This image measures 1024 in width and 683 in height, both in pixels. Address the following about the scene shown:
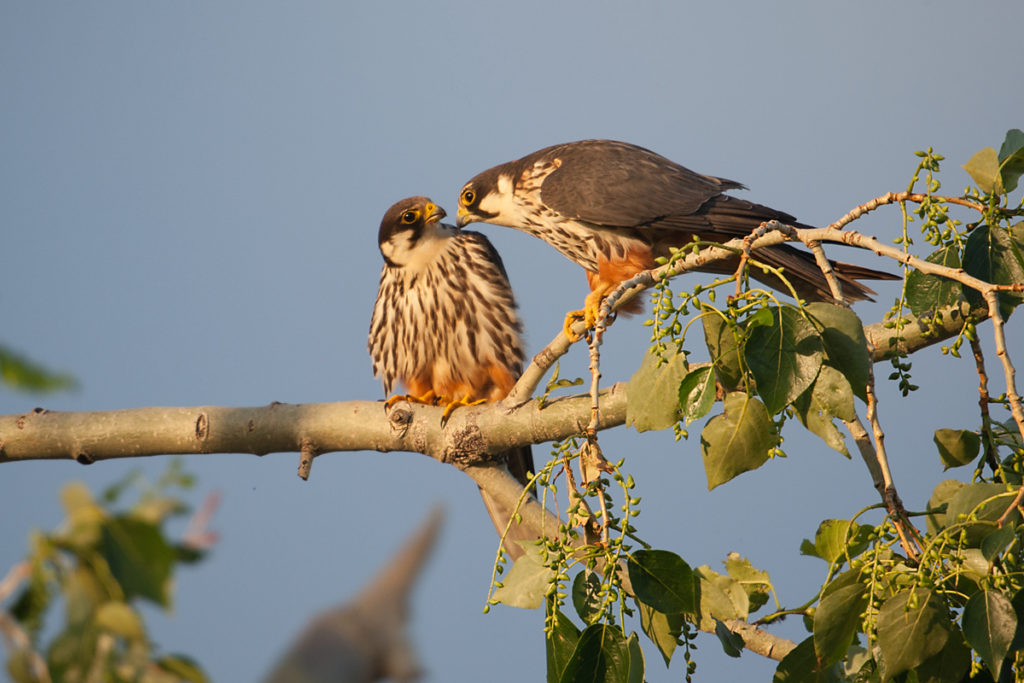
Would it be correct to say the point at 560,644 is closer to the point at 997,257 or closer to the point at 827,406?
the point at 827,406

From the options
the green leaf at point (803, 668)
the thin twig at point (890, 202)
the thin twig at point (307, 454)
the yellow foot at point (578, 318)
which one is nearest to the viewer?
the green leaf at point (803, 668)

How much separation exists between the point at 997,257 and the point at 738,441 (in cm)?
87

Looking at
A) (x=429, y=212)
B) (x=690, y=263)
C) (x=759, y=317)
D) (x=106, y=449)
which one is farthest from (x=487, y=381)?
(x=759, y=317)

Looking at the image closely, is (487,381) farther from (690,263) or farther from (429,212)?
(690,263)

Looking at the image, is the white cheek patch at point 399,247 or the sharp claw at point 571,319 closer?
the sharp claw at point 571,319

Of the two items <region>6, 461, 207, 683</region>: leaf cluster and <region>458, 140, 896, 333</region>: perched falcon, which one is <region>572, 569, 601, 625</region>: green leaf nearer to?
<region>6, 461, 207, 683</region>: leaf cluster

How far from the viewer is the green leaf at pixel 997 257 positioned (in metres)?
1.99

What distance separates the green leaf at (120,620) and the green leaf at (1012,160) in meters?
2.04

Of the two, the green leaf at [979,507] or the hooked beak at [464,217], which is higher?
the hooked beak at [464,217]

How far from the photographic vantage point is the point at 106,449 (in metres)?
2.82

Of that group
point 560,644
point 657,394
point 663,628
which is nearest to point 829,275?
point 657,394

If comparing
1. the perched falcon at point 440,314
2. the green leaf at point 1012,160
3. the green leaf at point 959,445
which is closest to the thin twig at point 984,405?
the green leaf at point 959,445

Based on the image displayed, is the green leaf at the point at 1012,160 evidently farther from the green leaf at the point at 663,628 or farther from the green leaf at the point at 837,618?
the green leaf at the point at 663,628

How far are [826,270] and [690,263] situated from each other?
27 centimetres
